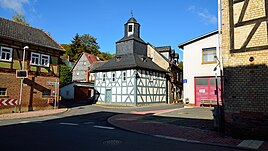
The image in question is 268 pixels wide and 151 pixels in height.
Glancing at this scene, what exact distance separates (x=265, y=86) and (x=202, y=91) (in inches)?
506

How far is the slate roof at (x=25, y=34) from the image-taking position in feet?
54.2

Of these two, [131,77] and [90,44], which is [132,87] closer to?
[131,77]

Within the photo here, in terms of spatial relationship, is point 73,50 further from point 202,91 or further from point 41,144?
point 41,144

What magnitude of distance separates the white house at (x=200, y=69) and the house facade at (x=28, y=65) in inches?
525

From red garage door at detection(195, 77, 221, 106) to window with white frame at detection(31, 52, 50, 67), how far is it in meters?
15.1

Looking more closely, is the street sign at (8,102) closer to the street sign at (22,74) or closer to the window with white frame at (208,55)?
the street sign at (22,74)

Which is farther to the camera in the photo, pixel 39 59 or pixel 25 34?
pixel 39 59

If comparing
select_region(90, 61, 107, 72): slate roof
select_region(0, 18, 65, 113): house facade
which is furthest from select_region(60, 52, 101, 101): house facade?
select_region(0, 18, 65, 113): house facade

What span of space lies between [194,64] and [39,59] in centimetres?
1534

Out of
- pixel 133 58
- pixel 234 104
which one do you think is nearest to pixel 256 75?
pixel 234 104

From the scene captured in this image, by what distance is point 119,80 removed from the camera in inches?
1042

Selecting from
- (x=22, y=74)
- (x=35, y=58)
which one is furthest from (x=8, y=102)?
(x=35, y=58)

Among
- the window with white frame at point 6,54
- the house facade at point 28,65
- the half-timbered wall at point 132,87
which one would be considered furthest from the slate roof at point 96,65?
the window with white frame at point 6,54

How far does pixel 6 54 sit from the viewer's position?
16031mm
